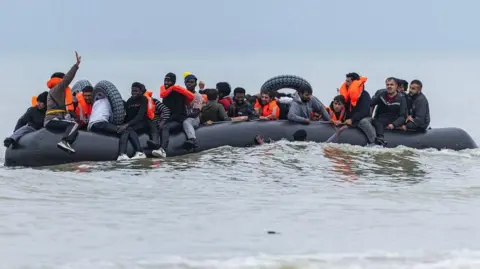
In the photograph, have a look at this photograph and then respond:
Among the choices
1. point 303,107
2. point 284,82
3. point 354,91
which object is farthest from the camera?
point 284,82

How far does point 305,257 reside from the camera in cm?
1082

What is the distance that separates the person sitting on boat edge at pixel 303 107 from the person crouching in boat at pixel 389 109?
109 centimetres

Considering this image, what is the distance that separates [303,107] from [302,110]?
67mm

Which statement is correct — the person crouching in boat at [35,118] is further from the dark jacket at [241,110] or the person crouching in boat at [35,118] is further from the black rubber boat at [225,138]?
the dark jacket at [241,110]

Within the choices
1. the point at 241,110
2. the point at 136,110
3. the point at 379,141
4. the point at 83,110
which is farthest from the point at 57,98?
the point at 379,141

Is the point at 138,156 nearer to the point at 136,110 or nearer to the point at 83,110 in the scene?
the point at 136,110

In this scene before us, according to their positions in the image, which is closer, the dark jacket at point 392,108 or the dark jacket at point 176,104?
the dark jacket at point 176,104

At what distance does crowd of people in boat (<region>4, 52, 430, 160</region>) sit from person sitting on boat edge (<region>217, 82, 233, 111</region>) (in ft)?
0.07

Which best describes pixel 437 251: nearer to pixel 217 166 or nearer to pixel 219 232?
pixel 219 232

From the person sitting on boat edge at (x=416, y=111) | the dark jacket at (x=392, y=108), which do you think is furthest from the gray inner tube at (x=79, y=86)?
the person sitting on boat edge at (x=416, y=111)

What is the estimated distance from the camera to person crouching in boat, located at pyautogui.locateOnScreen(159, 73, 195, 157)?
19156 mm

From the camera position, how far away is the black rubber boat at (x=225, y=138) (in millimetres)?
18406

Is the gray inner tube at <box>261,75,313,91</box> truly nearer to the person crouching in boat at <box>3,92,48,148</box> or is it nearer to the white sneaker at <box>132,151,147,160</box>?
the white sneaker at <box>132,151,147,160</box>

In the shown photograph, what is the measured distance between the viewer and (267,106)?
824 inches
